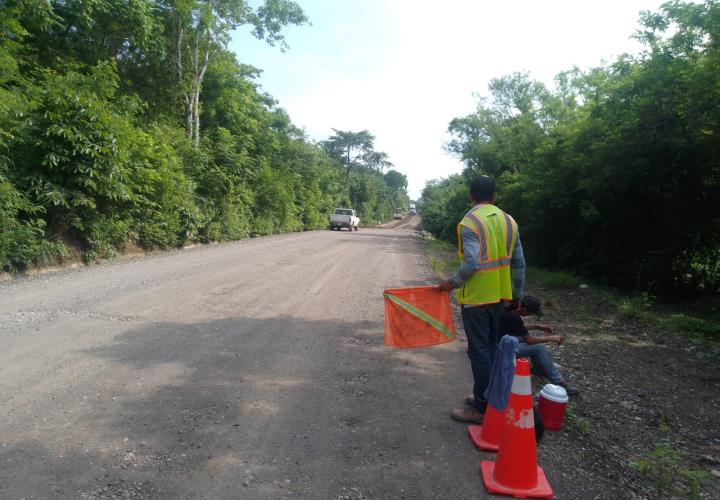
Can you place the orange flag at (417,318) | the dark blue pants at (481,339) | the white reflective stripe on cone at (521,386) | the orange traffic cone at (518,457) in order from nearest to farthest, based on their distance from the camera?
1. the orange traffic cone at (518,457)
2. the white reflective stripe on cone at (521,386)
3. the dark blue pants at (481,339)
4. the orange flag at (417,318)

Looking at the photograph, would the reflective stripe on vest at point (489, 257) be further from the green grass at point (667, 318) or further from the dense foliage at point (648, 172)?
the dense foliage at point (648, 172)

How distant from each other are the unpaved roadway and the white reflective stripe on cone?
0.62 metres

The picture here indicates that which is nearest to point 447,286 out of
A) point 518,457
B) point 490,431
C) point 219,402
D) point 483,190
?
point 483,190

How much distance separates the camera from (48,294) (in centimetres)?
838

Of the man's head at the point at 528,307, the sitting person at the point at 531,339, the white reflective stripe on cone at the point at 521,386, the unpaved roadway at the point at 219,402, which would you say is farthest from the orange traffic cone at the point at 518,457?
the man's head at the point at 528,307

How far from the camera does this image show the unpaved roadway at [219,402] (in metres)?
3.06

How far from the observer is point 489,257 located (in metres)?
3.84

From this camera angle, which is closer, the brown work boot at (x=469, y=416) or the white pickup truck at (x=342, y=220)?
the brown work boot at (x=469, y=416)

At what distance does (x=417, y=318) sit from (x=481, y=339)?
0.69 metres

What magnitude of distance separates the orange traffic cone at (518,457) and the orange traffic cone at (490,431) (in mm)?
337

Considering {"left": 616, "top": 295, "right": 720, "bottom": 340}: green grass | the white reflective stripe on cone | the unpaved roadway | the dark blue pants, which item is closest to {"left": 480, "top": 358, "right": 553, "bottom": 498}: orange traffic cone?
the white reflective stripe on cone

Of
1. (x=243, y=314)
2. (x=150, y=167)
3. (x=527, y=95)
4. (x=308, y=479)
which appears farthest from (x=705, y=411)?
(x=527, y=95)

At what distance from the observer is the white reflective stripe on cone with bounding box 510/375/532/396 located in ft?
10.6

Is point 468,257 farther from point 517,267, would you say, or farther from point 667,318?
point 667,318
